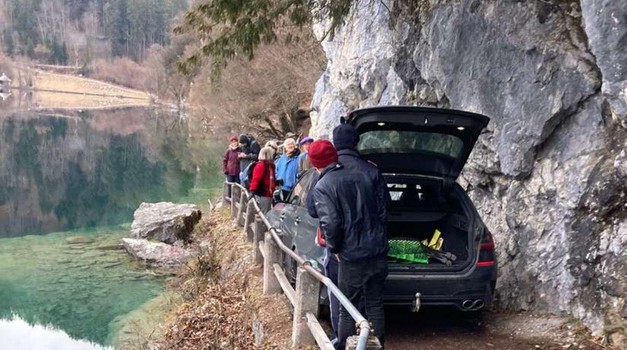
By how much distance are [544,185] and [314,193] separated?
Result: 3.22 m

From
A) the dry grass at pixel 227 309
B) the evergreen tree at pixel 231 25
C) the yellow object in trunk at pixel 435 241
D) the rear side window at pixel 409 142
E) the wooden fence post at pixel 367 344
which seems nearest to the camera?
the wooden fence post at pixel 367 344

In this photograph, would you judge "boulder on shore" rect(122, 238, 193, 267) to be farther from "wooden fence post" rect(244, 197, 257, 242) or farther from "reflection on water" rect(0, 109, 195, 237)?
"reflection on water" rect(0, 109, 195, 237)

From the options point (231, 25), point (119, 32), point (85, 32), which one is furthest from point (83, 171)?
point (85, 32)

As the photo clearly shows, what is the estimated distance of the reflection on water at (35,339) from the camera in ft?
38.7

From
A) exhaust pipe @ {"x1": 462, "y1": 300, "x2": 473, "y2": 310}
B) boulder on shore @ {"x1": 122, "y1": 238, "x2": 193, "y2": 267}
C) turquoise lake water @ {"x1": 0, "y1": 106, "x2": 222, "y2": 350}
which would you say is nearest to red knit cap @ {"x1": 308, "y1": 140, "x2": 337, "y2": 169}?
exhaust pipe @ {"x1": 462, "y1": 300, "x2": 473, "y2": 310}

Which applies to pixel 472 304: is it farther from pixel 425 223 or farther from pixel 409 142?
pixel 409 142

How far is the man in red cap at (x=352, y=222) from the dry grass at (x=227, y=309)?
1605 millimetres

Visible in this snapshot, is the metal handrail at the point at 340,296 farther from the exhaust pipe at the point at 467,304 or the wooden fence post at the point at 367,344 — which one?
the exhaust pipe at the point at 467,304

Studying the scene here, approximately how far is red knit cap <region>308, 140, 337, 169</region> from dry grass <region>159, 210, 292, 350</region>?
2.19 m

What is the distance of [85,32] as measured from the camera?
519ft

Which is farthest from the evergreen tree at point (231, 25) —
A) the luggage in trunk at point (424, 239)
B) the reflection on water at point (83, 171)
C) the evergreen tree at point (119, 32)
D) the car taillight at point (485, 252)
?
the evergreen tree at point (119, 32)

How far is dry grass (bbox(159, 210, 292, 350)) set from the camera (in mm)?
7195

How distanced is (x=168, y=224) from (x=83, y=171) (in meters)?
25.8

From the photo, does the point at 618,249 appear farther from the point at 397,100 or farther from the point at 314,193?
the point at 397,100
